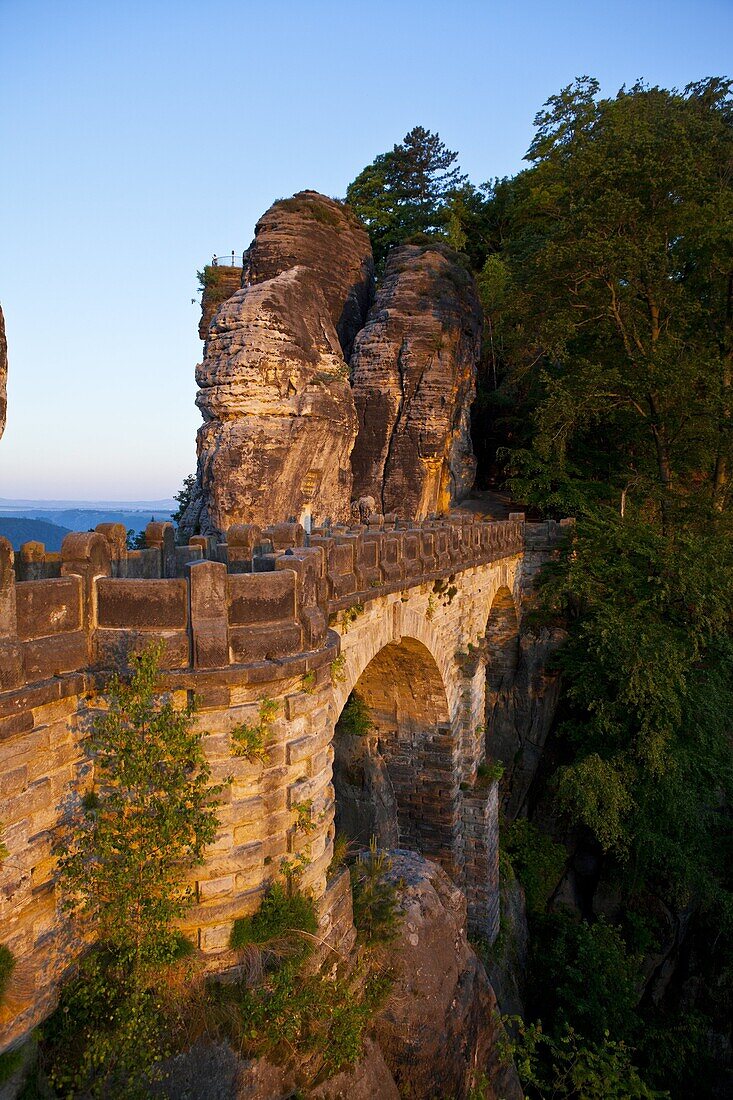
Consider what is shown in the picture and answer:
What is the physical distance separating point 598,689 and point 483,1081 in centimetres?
983

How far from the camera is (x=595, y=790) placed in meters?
13.5

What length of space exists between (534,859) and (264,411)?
15227 millimetres

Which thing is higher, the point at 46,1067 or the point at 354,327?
the point at 354,327

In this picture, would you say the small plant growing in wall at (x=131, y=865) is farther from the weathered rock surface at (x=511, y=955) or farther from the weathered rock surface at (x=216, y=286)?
the weathered rock surface at (x=216, y=286)

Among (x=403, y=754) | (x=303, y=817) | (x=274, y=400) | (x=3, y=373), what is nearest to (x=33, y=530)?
(x=274, y=400)

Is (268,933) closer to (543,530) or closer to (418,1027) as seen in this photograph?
(418,1027)

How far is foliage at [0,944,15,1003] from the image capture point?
Answer: 11.9 feet

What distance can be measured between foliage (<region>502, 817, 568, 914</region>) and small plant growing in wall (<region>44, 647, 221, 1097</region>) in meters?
13.4

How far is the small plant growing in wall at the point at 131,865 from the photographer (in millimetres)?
3910

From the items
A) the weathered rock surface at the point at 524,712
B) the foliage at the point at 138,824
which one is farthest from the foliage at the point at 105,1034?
the weathered rock surface at the point at 524,712

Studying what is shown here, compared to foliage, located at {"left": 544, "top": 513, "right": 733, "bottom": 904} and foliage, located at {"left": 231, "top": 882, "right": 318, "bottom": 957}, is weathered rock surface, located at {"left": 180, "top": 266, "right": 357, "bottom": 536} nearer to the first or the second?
foliage, located at {"left": 544, "top": 513, "right": 733, "bottom": 904}

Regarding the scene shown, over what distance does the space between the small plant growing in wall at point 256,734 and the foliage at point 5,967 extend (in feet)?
5.75

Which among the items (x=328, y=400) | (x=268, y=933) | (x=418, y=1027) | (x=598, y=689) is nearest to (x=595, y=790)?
(x=598, y=689)

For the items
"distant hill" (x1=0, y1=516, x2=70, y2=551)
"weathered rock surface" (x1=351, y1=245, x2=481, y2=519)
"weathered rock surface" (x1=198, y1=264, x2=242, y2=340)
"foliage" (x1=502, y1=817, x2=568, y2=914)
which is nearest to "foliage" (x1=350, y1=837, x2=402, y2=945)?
"foliage" (x1=502, y1=817, x2=568, y2=914)
